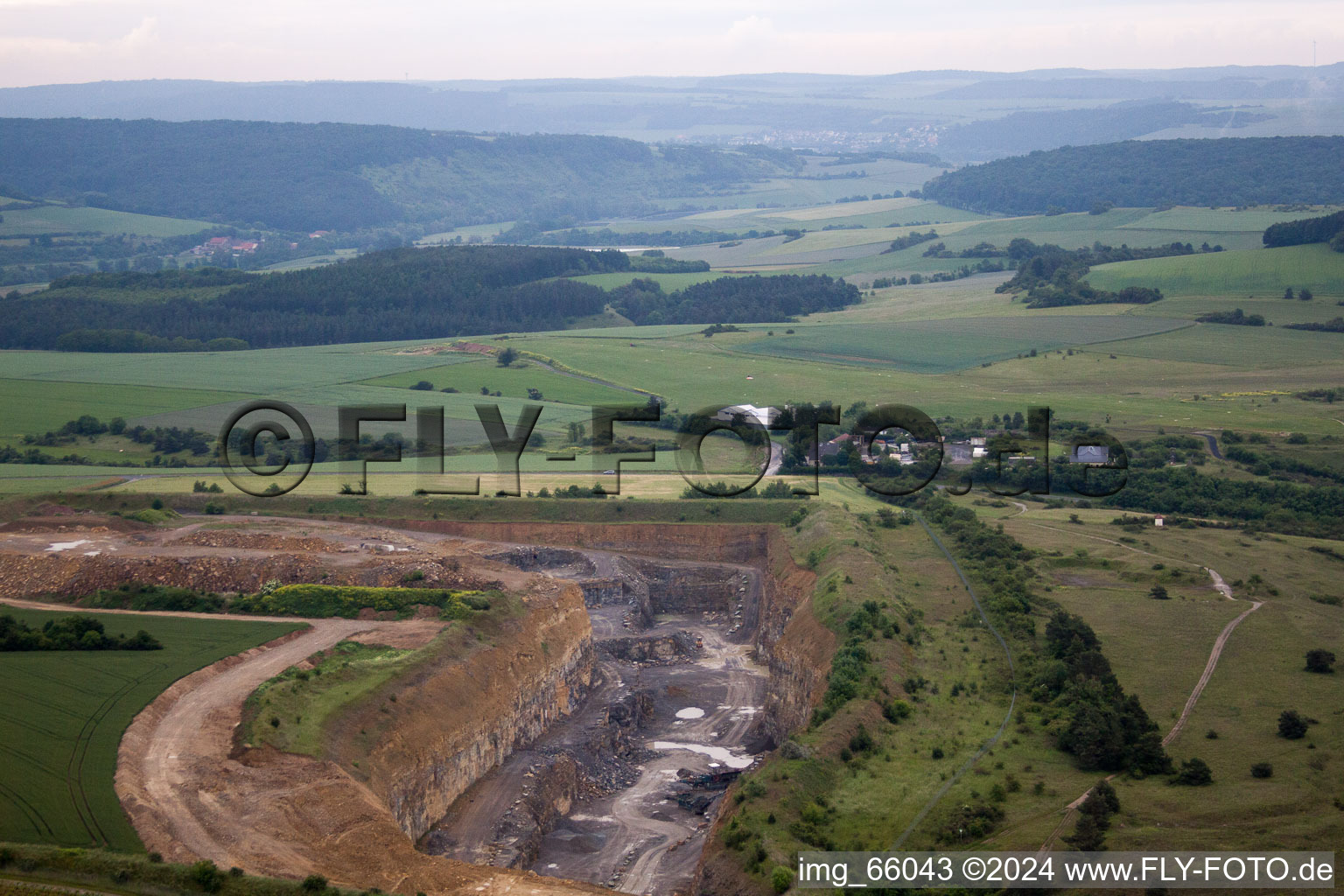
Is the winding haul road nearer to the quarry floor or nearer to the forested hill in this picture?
the quarry floor

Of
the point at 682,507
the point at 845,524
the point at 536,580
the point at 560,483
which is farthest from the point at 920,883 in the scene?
the point at 560,483

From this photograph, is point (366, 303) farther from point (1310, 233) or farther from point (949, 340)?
point (1310, 233)

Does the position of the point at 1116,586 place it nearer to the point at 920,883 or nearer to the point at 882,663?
the point at 882,663

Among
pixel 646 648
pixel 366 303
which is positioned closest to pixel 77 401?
pixel 366 303

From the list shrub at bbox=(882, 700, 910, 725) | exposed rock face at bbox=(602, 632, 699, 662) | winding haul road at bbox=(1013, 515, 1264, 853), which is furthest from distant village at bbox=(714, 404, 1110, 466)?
shrub at bbox=(882, 700, 910, 725)

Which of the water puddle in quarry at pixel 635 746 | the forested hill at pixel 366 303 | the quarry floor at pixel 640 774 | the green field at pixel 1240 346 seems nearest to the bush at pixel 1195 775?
the water puddle in quarry at pixel 635 746

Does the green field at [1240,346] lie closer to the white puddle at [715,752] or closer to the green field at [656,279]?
the green field at [656,279]
